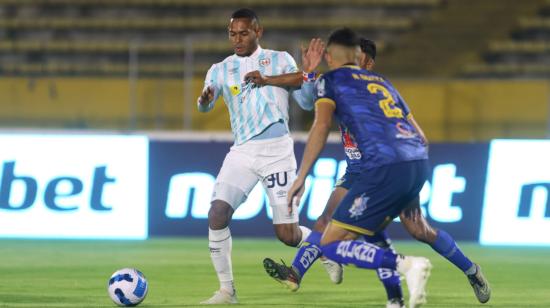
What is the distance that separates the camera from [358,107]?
6.76 meters

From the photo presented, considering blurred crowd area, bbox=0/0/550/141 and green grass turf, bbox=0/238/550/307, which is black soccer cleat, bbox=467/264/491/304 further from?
blurred crowd area, bbox=0/0/550/141

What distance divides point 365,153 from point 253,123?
A: 5.85 feet

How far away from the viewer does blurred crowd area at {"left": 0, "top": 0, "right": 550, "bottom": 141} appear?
18.7 m

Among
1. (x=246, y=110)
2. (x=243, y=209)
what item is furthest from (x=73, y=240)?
(x=246, y=110)

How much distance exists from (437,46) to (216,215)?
50.6 ft

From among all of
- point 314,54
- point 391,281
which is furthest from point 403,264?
point 314,54

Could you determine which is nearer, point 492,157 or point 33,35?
point 492,157

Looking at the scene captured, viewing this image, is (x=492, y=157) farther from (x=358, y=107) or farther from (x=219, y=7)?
(x=219, y=7)

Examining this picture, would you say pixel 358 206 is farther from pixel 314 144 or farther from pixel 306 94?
pixel 306 94

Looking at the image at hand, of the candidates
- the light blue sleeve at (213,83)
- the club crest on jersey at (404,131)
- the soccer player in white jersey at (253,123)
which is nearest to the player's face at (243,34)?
the soccer player in white jersey at (253,123)

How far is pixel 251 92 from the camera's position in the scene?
27.7 feet

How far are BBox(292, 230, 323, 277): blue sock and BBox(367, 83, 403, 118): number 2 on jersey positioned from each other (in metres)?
1.40

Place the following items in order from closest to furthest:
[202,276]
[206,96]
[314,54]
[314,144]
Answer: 1. [314,144]
2. [314,54]
3. [206,96]
4. [202,276]

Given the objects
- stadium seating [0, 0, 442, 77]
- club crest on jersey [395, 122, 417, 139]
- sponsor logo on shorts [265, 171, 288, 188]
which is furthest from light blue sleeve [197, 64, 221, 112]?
stadium seating [0, 0, 442, 77]
